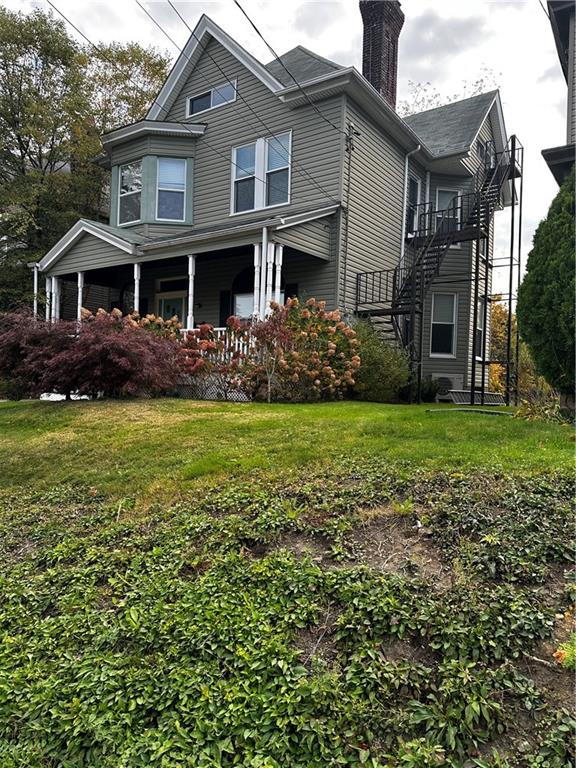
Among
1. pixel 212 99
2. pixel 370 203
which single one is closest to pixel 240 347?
pixel 370 203

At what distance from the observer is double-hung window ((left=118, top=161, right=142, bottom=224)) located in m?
15.5

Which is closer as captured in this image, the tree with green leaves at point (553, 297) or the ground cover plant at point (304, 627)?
the ground cover plant at point (304, 627)

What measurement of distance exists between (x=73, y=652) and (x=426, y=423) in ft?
14.2

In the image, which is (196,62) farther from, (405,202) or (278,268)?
(278,268)

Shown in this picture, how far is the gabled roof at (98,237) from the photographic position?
1351 centimetres

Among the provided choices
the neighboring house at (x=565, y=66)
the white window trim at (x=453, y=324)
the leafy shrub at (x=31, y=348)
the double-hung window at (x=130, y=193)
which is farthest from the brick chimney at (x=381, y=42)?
the leafy shrub at (x=31, y=348)

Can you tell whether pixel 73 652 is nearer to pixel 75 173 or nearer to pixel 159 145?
pixel 159 145

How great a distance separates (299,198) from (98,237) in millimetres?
5478

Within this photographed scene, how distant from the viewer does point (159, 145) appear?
15055 millimetres

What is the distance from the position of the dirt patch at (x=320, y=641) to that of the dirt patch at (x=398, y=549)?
1.34 feet

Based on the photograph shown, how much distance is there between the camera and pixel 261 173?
44.9 ft

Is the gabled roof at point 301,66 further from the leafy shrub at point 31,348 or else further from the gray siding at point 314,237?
the leafy shrub at point 31,348

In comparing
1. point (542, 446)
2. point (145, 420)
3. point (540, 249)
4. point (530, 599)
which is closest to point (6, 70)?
point (145, 420)

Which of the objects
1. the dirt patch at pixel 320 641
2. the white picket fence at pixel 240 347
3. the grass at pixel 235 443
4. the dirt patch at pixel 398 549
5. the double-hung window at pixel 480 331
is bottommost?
the dirt patch at pixel 320 641
